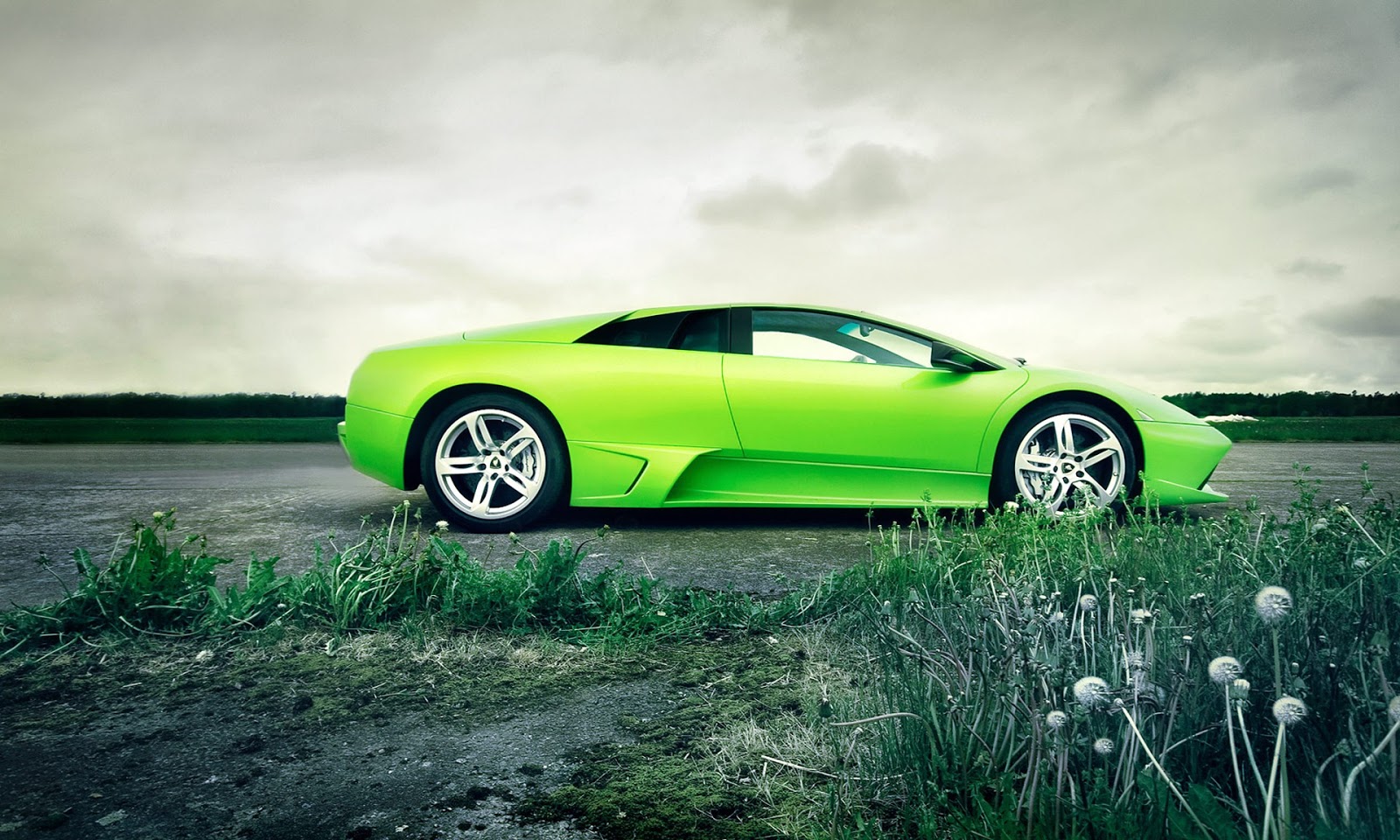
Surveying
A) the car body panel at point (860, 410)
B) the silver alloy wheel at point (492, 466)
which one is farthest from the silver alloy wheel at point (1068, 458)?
the silver alloy wheel at point (492, 466)

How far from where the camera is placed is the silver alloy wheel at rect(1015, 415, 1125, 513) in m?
5.03

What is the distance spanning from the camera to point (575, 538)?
4.66m

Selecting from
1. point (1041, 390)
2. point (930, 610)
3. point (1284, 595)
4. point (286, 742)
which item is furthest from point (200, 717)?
point (1041, 390)

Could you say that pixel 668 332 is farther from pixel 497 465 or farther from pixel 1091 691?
pixel 1091 691

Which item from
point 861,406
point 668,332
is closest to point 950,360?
point 861,406

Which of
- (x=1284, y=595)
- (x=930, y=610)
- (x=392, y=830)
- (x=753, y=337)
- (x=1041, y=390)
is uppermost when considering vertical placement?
(x=753, y=337)

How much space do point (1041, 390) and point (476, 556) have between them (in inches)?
125

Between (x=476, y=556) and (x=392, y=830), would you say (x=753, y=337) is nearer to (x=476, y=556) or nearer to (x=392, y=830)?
(x=476, y=556)

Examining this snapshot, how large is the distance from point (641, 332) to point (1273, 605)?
411 centimetres

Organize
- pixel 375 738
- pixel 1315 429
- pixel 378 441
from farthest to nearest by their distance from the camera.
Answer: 1. pixel 1315 429
2. pixel 378 441
3. pixel 375 738

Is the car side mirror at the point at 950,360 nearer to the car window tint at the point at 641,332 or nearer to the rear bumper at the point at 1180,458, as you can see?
the rear bumper at the point at 1180,458

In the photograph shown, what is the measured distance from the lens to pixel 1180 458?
5125 millimetres

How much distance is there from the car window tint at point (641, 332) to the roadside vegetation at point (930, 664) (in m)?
2.11

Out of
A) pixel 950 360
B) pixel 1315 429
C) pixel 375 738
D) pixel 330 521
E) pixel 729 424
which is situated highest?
pixel 950 360
